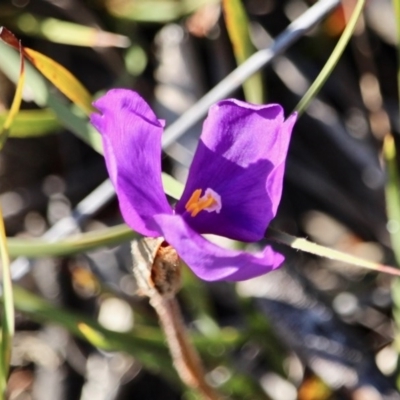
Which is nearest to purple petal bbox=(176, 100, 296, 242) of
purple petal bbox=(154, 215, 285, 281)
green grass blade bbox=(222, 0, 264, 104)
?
purple petal bbox=(154, 215, 285, 281)

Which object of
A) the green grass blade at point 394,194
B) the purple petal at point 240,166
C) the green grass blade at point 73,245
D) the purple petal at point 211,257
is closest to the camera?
the purple petal at point 211,257

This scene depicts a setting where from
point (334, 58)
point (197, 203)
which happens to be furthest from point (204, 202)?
point (334, 58)

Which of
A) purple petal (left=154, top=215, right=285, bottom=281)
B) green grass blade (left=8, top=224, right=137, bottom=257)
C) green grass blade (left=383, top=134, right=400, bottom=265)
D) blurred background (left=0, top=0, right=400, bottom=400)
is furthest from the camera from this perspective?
blurred background (left=0, top=0, right=400, bottom=400)

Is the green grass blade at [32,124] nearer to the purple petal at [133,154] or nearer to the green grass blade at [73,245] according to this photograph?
the green grass blade at [73,245]

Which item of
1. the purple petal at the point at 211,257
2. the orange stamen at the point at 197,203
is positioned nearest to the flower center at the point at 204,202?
the orange stamen at the point at 197,203

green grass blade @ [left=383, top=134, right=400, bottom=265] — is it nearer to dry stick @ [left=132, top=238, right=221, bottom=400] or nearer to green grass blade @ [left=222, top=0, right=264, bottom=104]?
green grass blade @ [left=222, top=0, right=264, bottom=104]

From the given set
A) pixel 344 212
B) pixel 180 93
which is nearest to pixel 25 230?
pixel 180 93
